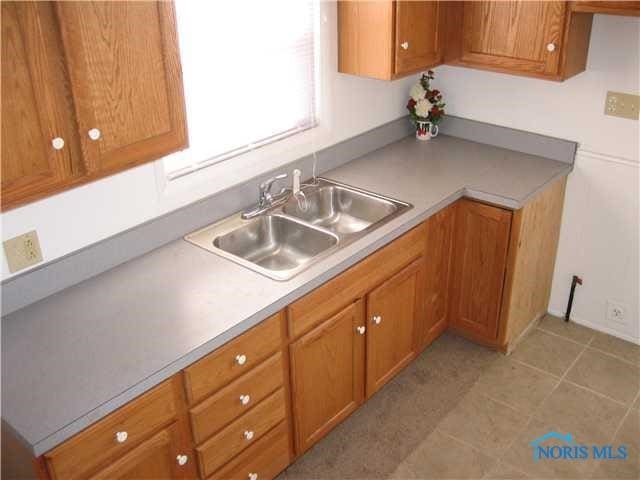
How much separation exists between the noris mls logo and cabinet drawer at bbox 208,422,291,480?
98 centimetres

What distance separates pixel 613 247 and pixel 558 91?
2.52 feet

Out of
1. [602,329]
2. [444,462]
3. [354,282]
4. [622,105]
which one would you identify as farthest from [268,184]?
[602,329]

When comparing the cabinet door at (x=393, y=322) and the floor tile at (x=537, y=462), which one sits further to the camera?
the cabinet door at (x=393, y=322)

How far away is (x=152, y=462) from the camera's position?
74.1 inches

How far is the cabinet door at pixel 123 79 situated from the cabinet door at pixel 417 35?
112 centimetres

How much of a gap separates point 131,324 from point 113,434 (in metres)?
0.34

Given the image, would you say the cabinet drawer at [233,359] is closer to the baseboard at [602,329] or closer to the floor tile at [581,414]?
the floor tile at [581,414]

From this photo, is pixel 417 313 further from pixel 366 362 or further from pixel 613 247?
pixel 613 247

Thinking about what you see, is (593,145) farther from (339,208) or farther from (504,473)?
(504,473)

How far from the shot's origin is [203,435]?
202cm

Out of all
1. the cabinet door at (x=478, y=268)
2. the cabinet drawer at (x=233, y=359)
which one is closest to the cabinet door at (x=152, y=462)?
the cabinet drawer at (x=233, y=359)

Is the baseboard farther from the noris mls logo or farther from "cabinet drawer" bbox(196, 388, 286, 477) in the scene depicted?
"cabinet drawer" bbox(196, 388, 286, 477)

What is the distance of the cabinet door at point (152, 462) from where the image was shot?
→ 1.77 m

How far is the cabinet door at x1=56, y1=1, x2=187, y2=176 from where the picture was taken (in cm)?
159
